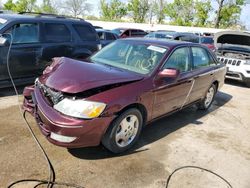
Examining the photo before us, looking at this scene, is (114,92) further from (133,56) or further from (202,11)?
(202,11)

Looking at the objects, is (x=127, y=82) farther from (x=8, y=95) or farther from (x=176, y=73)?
(x=8, y=95)

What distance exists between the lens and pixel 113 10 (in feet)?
174

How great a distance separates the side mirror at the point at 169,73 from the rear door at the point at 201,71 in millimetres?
1215

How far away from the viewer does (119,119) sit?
367 cm

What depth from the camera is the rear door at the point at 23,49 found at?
19.2 feet

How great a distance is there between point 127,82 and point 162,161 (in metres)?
1.24

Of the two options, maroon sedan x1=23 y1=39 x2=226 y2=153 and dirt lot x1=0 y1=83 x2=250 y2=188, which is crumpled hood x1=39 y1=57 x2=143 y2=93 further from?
dirt lot x1=0 y1=83 x2=250 y2=188

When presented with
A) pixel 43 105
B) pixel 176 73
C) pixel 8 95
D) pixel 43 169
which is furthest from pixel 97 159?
pixel 8 95

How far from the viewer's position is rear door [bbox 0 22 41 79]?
5.85 m

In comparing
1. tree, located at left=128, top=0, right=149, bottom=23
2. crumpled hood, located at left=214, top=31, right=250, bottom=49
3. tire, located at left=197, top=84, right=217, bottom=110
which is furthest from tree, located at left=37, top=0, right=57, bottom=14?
tire, located at left=197, top=84, right=217, bottom=110

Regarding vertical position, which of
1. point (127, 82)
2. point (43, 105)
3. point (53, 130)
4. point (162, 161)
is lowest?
point (162, 161)

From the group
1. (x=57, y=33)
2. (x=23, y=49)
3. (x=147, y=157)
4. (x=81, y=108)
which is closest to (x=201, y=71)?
(x=147, y=157)

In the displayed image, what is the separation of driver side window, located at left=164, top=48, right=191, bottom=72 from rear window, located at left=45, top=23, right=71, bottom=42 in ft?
10.4

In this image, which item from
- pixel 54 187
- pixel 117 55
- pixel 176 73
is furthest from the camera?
pixel 117 55
